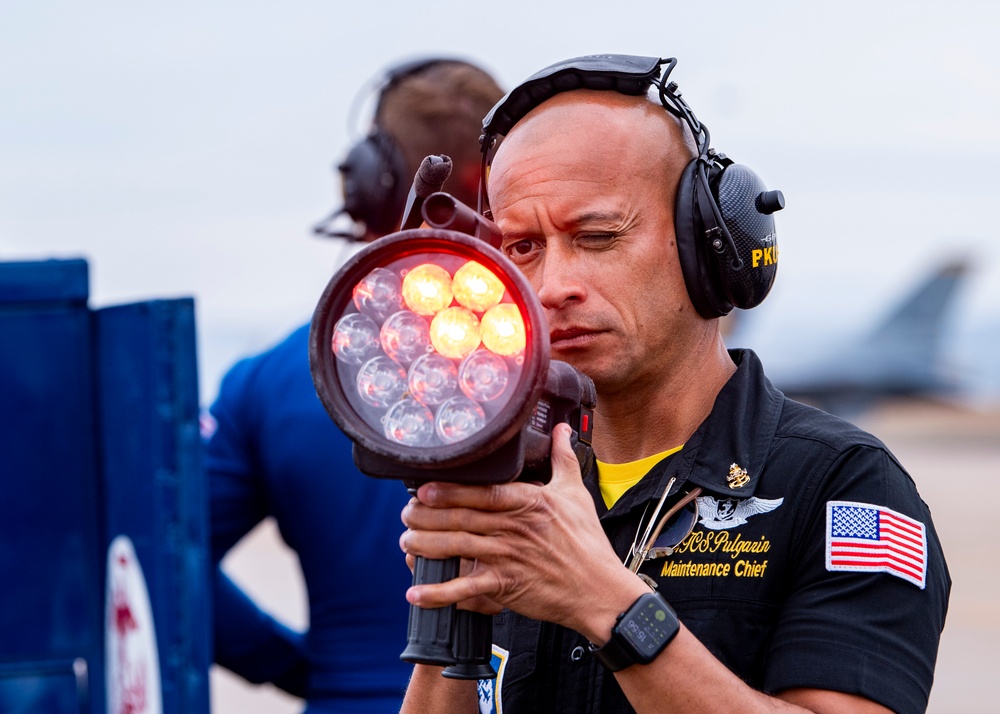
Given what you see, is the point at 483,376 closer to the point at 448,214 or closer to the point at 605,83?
the point at 448,214

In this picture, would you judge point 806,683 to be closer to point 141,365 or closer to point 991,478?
point 141,365

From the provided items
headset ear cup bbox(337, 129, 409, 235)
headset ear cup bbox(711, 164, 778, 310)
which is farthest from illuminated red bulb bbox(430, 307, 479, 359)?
headset ear cup bbox(337, 129, 409, 235)

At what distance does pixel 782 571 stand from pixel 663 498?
20cm

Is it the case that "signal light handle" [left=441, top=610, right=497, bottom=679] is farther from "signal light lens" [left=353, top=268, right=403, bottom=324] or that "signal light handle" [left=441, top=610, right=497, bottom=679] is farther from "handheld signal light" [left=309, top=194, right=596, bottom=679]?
"signal light lens" [left=353, top=268, right=403, bottom=324]

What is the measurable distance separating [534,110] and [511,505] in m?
0.77

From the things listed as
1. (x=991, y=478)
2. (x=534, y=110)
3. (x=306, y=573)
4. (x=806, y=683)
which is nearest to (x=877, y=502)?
(x=806, y=683)

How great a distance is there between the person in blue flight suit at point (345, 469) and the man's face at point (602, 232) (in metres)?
1.12

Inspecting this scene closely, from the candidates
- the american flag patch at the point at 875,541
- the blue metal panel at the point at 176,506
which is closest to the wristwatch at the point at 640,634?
the american flag patch at the point at 875,541

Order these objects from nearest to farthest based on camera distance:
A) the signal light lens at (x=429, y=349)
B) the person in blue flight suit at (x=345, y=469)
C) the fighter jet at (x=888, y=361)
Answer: the signal light lens at (x=429, y=349), the person in blue flight suit at (x=345, y=469), the fighter jet at (x=888, y=361)

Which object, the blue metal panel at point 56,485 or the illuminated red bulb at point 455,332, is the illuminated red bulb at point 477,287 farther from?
the blue metal panel at point 56,485

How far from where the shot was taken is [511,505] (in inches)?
50.8

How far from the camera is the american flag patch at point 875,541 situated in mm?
1465

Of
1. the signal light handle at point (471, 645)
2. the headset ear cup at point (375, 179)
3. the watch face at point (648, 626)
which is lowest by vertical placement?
the signal light handle at point (471, 645)

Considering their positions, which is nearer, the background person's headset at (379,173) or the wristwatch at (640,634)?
the wristwatch at (640,634)
